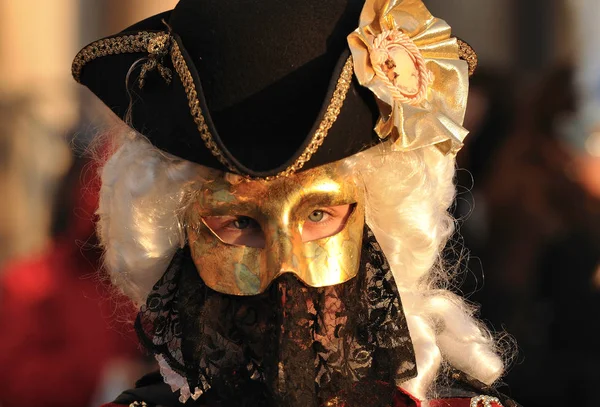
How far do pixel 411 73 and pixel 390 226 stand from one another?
0.38m

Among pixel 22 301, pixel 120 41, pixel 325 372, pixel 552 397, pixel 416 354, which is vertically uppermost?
pixel 120 41

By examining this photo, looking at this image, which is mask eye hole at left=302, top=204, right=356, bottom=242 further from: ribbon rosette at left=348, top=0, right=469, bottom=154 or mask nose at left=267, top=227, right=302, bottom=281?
ribbon rosette at left=348, top=0, right=469, bottom=154

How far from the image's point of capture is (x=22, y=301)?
375 cm

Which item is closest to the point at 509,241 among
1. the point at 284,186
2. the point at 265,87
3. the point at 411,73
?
the point at 411,73

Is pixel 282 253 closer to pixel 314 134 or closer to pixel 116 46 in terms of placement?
pixel 314 134

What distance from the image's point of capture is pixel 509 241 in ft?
12.2

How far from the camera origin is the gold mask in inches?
73.2

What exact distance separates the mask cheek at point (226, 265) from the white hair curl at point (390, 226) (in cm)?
14

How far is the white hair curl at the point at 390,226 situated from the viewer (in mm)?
2043

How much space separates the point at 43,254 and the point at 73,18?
4.74 feet

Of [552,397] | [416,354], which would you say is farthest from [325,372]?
[552,397]

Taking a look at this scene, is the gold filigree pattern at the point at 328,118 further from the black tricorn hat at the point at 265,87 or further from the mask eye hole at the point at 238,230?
the mask eye hole at the point at 238,230

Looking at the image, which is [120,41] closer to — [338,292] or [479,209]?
[338,292]

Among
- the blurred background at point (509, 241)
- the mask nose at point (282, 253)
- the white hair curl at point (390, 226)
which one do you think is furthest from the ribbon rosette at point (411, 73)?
the blurred background at point (509, 241)
